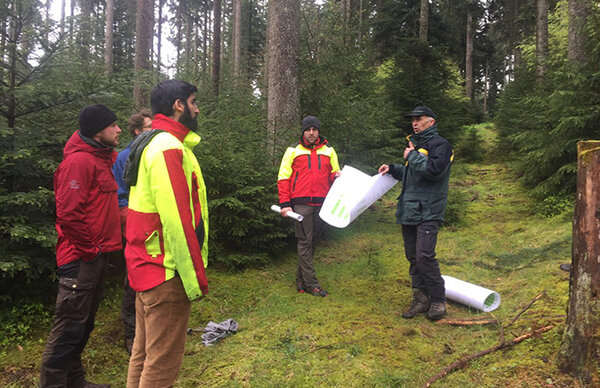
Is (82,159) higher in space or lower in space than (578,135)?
lower

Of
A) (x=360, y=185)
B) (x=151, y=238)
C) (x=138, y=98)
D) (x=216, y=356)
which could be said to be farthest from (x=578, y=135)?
(x=138, y=98)

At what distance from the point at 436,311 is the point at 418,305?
0.23m

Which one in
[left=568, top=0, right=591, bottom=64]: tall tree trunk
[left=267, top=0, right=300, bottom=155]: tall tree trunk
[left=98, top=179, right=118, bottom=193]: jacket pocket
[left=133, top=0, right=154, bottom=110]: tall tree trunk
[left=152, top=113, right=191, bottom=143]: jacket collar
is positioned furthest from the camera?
[left=133, top=0, right=154, bottom=110]: tall tree trunk

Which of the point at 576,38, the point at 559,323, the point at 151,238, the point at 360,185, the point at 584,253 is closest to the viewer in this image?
the point at 151,238

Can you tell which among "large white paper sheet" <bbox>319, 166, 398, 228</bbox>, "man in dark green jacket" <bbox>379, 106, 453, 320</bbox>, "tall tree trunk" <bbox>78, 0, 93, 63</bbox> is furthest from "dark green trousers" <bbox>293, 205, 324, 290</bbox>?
"tall tree trunk" <bbox>78, 0, 93, 63</bbox>

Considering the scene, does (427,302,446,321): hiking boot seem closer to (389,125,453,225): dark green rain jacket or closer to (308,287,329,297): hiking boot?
(389,125,453,225): dark green rain jacket

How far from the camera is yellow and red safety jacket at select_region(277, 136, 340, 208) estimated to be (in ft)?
16.7

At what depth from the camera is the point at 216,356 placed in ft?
11.8

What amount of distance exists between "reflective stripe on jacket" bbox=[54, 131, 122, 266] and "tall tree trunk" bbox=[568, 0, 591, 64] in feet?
33.6

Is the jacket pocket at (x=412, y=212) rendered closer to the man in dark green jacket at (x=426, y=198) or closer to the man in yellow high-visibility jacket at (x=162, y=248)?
the man in dark green jacket at (x=426, y=198)

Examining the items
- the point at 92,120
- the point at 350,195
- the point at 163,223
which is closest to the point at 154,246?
the point at 163,223

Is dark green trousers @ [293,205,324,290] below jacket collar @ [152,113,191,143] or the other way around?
below

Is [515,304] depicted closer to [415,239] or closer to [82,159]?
[415,239]

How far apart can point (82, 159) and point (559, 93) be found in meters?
8.76
